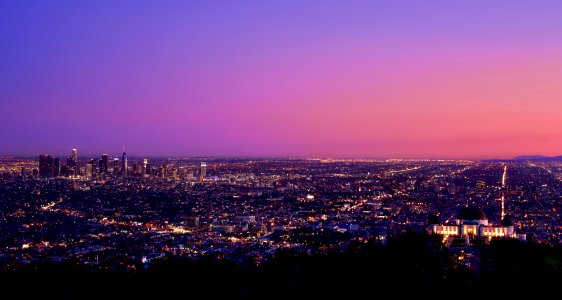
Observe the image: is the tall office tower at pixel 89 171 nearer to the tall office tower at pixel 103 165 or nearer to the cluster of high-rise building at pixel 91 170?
the cluster of high-rise building at pixel 91 170

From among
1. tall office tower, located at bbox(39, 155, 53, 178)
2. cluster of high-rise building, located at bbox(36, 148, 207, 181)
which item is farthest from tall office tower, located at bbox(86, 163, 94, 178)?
tall office tower, located at bbox(39, 155, 53, 178)

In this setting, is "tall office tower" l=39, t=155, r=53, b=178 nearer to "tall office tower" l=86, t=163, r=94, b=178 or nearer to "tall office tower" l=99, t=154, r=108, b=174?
"tall office tower" l=86, t=163, r=94, b=178

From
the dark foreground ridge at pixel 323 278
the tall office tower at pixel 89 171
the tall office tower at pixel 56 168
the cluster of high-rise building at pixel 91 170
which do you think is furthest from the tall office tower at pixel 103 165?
the dark foreground ridge at pixel 323 278

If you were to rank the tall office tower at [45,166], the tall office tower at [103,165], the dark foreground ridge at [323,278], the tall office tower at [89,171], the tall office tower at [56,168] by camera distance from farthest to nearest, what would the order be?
1. the tall office tower at [103,165]
2. the tall office tower at [89,171]
3. the tall office tower at [56,168]
4. the tall office tower at [45,166]
5. the dark foreground ridge at [323,278]

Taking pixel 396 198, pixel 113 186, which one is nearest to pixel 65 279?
pixel 396 198

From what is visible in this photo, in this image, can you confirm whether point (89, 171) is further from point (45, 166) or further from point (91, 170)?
point (45, 166)

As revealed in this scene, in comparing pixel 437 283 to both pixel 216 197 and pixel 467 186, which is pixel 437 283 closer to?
pixel 216 197

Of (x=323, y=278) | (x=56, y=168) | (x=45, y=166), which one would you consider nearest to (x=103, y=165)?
(x=56, y=168)
